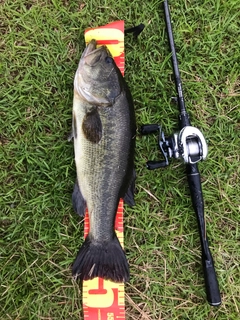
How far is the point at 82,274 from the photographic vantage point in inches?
105

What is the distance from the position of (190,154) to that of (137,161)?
0.43m

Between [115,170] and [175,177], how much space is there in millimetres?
562

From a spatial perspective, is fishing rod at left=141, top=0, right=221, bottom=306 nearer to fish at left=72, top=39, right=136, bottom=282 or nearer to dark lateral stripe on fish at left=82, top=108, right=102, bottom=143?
fish at left=72, top=39, right=136, bottom=282

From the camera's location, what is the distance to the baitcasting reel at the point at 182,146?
8.77 ft

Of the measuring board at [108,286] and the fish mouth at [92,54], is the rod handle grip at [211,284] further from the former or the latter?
the fish mouth at [92,54]

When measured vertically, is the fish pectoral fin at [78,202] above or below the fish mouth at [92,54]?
below

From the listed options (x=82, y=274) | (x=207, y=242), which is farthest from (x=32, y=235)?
(x=207, y=242)

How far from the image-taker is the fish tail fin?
2.66m

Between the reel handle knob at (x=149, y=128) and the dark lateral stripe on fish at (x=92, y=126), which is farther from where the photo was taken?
the reel handle knob at (x=149, y=128)

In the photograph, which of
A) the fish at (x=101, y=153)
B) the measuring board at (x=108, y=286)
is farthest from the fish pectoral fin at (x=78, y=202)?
the measuring board at (x=108, y=286)

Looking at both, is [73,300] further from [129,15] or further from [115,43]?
[129,15]

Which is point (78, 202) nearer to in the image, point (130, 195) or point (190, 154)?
point (130, 195)

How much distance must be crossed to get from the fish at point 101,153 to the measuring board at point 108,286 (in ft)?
0.52

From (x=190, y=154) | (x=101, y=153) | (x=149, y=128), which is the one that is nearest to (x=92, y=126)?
(x=101, y=153)
